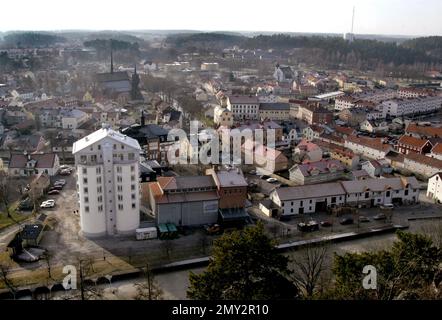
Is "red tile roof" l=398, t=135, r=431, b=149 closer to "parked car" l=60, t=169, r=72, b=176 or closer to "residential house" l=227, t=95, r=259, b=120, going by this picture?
"residential house" l=227, t=95, r=259, b=120

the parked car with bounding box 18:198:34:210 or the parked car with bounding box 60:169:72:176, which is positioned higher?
the parked car with bounding box 60:169:72:176

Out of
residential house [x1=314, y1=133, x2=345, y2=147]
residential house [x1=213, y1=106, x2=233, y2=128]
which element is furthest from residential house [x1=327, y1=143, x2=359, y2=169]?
residential house [x1=213, y1=106, x2=233, y2=128]

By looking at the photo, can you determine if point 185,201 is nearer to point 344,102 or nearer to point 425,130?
point 425,130

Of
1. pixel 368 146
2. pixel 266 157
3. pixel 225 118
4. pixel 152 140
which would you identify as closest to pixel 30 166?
pixel 152 140

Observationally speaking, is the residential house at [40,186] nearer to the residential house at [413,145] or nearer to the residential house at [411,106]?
the residential house at [413,145]

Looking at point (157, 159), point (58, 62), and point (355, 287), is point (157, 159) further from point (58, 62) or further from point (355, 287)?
point (58, 62)

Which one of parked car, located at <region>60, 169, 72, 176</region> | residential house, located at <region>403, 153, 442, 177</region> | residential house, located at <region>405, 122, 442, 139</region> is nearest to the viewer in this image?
parked car, located at <region>60, 169, 72, 176</region>
